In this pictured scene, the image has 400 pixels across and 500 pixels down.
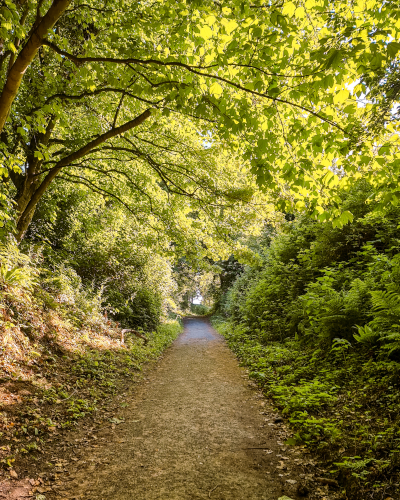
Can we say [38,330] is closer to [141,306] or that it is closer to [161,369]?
[161,369]

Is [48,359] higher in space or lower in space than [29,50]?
lower

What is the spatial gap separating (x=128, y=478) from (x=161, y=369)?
5.25m

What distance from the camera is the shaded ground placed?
3.27m

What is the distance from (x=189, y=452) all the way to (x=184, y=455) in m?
0.09

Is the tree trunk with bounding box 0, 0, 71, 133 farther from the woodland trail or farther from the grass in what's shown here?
the woodland trail

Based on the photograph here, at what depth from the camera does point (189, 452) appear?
4.06 meters

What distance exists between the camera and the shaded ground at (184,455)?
3.27 m

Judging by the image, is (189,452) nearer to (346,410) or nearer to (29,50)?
(346,410)

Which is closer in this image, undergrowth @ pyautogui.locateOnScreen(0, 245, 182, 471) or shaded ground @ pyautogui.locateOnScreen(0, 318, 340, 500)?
shaded ground @ pyautogui.locateOnScreen(0, 318, 340, 500)

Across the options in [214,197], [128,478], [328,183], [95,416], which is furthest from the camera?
[214,197]

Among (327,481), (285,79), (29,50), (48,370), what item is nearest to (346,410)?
(327,481)

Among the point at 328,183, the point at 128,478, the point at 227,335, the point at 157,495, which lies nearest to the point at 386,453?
the point at 157,495

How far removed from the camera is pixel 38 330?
20.5 feet

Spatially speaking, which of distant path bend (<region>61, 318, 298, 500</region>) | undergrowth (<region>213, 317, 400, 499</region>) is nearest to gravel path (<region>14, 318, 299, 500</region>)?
distant path bend (<region>61, 318, 298, 500</region>)
